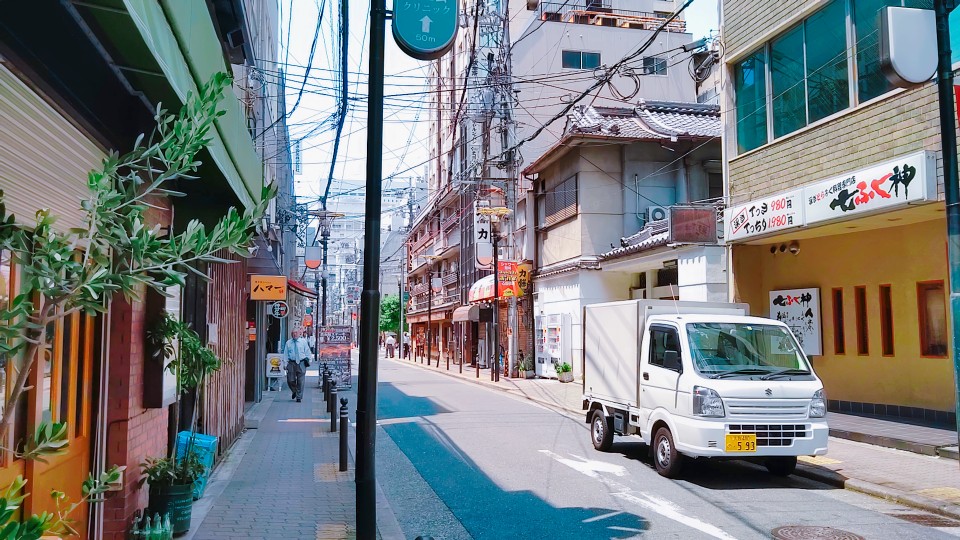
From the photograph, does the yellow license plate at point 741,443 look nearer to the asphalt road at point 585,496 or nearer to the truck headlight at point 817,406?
the asphalt road at point 585,496

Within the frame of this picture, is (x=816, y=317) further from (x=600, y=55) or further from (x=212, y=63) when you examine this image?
(x=600, y=55)

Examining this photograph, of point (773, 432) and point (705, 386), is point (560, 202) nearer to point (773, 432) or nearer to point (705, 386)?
point (705, 386)

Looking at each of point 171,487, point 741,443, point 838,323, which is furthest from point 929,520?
point 838,323

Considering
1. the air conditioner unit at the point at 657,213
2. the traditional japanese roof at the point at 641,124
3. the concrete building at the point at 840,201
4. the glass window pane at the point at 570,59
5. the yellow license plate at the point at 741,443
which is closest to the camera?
the yellow license plate at the point at 741,443

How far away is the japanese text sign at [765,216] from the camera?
14.3 meters

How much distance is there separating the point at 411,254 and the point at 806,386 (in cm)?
5869

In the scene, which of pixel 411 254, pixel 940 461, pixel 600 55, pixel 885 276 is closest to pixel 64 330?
pixel 940 461

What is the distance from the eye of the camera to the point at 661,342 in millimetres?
10711

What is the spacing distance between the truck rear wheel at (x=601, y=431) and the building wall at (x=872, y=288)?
6042mm

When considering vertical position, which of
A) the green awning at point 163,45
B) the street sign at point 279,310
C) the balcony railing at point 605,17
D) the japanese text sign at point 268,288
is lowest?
the street sign at point 279,310

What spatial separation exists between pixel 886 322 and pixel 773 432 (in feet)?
22.9

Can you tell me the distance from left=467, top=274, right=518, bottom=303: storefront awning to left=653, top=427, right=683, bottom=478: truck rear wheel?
19.9 metres

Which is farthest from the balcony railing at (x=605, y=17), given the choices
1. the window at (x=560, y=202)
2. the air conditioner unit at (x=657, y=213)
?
the air conditioner unit at (x=657, y=213)

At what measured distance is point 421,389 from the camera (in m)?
26.9
